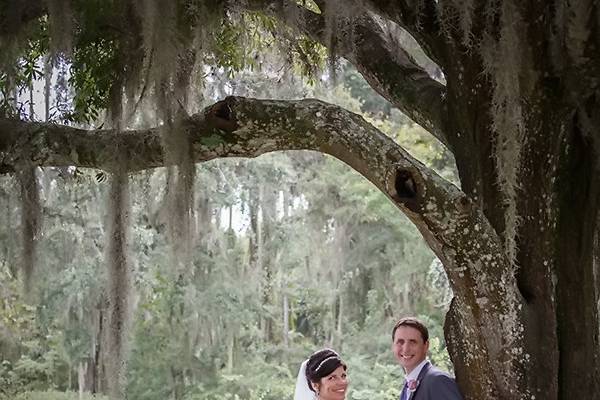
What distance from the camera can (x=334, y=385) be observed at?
301 centimetres

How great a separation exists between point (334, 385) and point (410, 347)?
0.35 m

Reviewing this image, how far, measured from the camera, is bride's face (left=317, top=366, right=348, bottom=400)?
301cm

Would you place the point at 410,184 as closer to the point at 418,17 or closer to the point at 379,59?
the point at 418,17

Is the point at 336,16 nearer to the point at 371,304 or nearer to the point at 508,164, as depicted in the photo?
the point at 508,164

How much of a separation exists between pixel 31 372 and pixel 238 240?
119 inches

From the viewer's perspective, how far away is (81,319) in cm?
873

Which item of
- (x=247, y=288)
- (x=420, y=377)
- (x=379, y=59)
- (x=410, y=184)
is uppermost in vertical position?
(x=379, y=59)

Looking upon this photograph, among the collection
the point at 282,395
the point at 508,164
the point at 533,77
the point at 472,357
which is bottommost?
the point at 282,395

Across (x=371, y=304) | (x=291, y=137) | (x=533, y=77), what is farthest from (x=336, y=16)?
(x=371, y=304)

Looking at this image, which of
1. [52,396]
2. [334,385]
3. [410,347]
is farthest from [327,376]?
[52,396]

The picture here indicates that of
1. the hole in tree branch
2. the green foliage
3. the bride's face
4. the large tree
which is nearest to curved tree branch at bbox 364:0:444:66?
the large tree

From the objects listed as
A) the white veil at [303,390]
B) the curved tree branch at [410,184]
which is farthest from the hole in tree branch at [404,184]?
the white veil at [303,390]

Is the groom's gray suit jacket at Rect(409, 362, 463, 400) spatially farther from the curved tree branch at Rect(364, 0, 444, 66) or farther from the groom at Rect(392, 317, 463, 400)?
the curved tree branch at Rect(364, 0, 444, 66)

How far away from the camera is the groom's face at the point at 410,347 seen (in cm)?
290
